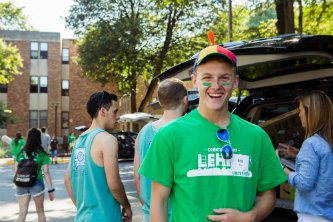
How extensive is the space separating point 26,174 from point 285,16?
10.2m

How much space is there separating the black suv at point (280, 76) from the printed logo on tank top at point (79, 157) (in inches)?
55.0

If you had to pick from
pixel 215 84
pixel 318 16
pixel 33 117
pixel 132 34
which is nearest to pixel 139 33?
pixel 132 34

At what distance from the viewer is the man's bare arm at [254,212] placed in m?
1.71

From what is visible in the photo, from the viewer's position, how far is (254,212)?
1821 millimetres

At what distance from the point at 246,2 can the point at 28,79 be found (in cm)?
3074

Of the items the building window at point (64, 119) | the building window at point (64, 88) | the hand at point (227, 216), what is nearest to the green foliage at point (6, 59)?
the building window at point (64, 88)

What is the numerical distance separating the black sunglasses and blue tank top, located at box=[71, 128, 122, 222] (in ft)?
4.93

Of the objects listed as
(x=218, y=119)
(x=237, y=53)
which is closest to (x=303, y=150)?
(x=237, y=53)

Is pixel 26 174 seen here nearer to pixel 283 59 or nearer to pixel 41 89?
pixel 283 59

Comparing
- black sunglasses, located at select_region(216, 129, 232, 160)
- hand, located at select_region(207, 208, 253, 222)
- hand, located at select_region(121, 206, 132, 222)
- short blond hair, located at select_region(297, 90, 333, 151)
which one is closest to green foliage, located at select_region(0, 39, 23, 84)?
hand, located at select_region(121, 206, 132, 222)

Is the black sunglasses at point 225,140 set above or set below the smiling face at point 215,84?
below

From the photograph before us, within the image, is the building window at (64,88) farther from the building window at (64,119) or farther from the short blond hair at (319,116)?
the short blond hair at (319,116)

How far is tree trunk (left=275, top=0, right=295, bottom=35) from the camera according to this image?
39.1 ft

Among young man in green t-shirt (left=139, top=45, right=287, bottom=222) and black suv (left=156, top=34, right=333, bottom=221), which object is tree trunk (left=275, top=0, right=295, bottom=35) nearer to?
Result: black suv (left=156, top=34, right=333, bottom=221)
